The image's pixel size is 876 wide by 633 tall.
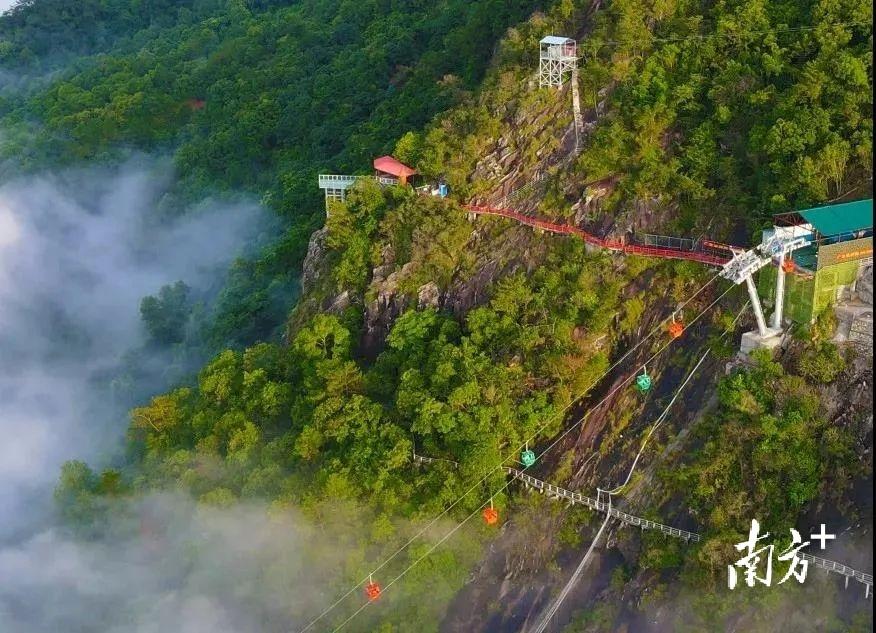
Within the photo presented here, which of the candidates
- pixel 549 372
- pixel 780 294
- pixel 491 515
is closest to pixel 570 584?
pixel 491 515

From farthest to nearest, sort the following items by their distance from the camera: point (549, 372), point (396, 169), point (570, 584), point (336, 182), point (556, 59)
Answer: point (336, 182) → point (396, 169) → point (556, 59) → point (549, 372) → point (570, 584)

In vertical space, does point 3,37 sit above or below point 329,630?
above

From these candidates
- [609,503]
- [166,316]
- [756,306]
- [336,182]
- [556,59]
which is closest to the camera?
[756,306]

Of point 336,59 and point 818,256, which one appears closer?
point 818,256

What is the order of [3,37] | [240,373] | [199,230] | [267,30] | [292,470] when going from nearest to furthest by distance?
[292,470], [240,373], [199,230], [267,30], [3,37]

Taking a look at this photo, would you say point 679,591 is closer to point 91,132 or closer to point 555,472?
point 555,472

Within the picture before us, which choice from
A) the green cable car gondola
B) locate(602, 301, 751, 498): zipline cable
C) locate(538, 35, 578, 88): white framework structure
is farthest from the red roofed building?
locate(602, 301, 751, 498): zipline cable

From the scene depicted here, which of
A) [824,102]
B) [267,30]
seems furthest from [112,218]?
[824,102]

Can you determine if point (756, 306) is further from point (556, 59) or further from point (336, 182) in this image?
point (336, 182)
